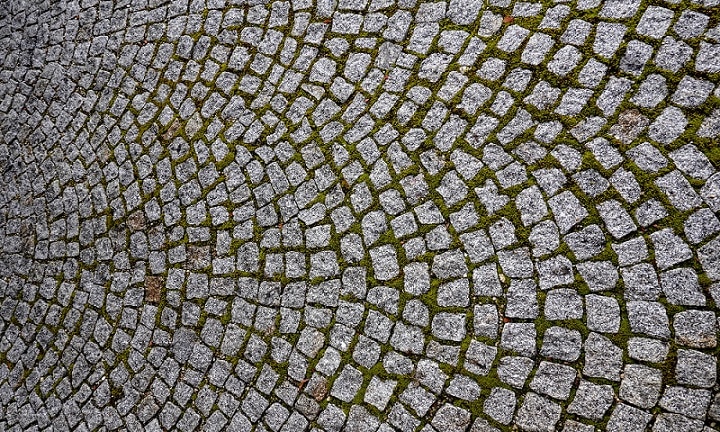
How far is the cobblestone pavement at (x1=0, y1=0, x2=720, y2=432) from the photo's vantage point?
133 inches

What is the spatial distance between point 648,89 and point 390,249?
181 centimetres

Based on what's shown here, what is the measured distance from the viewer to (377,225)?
12.9 feet

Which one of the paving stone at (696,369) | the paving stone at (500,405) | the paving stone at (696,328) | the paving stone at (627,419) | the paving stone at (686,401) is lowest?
the paving stone at (500,405)

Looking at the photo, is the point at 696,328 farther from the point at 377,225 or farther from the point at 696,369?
the point at 377,225

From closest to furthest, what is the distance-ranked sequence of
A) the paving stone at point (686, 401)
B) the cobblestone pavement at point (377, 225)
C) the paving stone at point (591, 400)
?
1. the paving stone at point (686, 401)
2. the paving stone at point (591, 400)
3. the cobblestone pavement at point (377, 225)

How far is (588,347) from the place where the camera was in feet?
11.0

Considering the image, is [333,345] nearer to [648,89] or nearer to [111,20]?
[648,89]

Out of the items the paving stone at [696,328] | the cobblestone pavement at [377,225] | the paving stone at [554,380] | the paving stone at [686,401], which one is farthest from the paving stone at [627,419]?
the paving stone at [696,328]

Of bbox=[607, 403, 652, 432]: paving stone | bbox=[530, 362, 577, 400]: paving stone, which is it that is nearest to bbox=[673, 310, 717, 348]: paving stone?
bbox=[607, 403, 652, 432]: paving stone

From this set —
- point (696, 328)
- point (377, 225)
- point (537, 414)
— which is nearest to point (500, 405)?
point (537, 414)

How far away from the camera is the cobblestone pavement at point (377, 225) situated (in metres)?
3.38

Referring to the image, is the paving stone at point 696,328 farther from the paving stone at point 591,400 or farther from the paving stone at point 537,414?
the paving stone at point 537,414

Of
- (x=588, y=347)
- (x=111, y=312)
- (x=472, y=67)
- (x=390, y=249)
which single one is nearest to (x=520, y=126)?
(x=472, y=67)

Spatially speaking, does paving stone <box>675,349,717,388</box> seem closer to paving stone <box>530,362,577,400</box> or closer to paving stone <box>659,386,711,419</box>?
paving stone <box>659,386,711,419</box>
